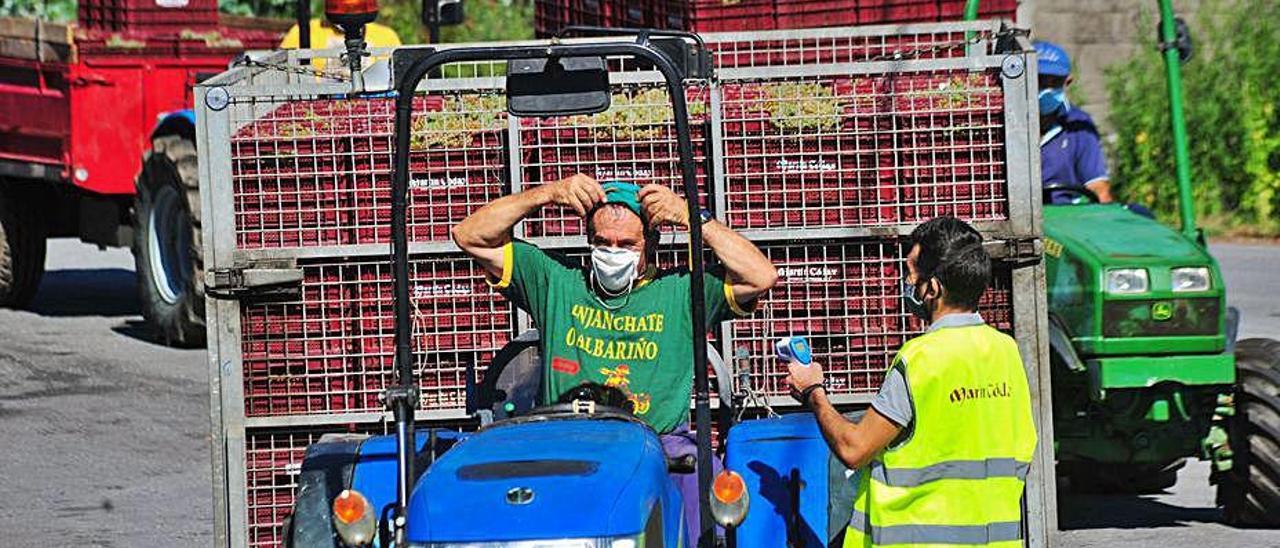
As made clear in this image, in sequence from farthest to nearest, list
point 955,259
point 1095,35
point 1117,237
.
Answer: point 1095,35
point 1117,237
point 955,259

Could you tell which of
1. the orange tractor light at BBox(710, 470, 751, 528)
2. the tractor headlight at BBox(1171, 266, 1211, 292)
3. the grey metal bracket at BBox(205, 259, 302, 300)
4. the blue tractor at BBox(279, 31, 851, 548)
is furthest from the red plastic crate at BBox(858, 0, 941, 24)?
the orange tractor light at BBox(710, 470, 751, 528)

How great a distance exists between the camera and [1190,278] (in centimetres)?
827

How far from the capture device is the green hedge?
1959cm

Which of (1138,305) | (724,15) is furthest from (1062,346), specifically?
(724,15)

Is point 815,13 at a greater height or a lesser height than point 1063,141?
greater

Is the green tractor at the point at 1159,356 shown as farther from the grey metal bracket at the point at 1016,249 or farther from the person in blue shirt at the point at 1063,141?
the grey metal bracket at the point at 1016,249

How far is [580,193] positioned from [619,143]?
110cm

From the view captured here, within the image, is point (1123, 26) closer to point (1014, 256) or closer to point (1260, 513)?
point (1260, 513)

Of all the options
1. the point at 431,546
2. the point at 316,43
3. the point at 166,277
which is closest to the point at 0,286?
the point at 166,277

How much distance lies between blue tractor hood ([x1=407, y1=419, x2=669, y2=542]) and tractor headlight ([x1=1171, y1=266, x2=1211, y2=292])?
3.45 meters

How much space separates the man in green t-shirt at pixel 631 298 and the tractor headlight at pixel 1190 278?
2.53 m

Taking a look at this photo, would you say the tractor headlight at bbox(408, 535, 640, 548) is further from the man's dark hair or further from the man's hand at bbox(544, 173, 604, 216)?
the man's hand at bbox(544, 173, 604, 216)

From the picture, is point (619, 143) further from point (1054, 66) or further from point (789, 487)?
point (1054, 66)

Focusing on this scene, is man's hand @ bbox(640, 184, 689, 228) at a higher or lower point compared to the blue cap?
lower
